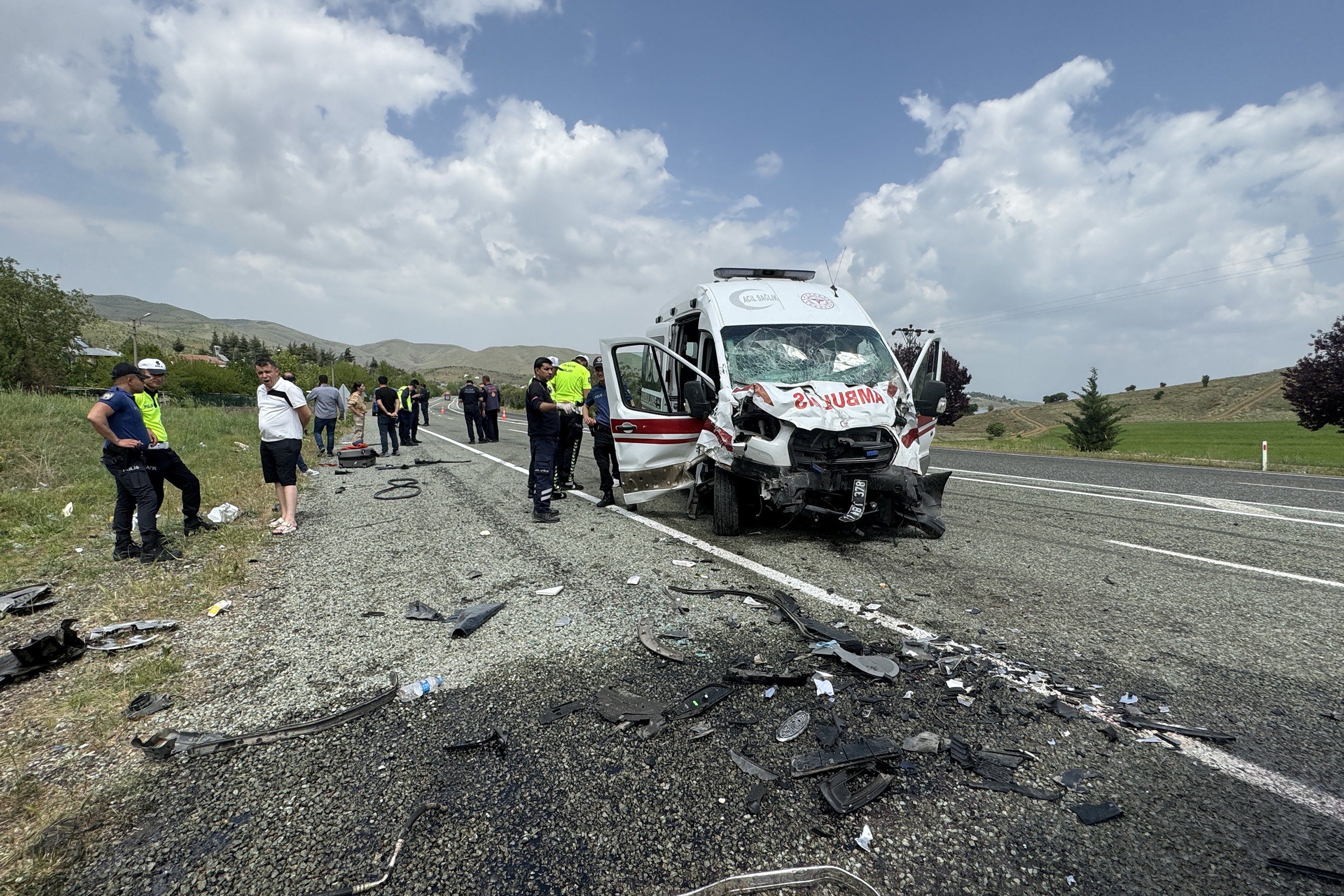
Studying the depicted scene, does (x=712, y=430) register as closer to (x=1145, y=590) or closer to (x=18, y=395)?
(x=1145, y=590)

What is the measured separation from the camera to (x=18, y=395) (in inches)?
518

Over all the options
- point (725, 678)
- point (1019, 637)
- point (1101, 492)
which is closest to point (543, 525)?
point (725, 678)

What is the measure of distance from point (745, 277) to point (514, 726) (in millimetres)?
6192

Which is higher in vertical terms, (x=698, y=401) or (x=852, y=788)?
(x=698, y=401)


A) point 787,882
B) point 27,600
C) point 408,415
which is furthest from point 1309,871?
point 408,415

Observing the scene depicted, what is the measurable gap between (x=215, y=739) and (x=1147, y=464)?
1899cm

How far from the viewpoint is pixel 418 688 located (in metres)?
2.87

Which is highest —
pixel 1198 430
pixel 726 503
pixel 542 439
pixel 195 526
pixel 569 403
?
pixel 569 403

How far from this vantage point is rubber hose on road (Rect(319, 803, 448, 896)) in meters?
1.71

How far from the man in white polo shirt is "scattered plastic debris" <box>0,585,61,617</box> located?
184cm

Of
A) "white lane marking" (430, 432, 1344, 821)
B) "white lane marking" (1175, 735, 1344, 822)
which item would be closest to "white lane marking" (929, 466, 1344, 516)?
"white lane marking" (430, 432, 1344, 821)

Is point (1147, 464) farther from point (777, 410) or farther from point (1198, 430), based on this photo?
point (1198, 430)

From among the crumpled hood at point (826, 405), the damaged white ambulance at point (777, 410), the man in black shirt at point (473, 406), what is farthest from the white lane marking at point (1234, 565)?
the man in black shirt at point (473, 406)

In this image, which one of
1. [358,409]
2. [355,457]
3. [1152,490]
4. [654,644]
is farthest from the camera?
[358,409]
